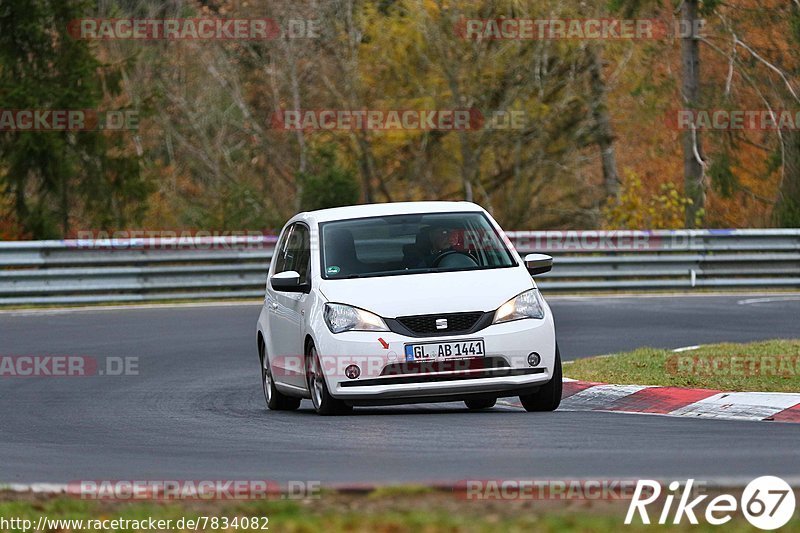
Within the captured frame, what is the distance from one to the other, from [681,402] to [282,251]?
387 centimetres

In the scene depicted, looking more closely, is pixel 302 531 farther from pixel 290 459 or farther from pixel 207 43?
pixel 207 43

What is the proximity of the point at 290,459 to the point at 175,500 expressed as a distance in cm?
156

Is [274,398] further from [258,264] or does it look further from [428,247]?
[258,264]

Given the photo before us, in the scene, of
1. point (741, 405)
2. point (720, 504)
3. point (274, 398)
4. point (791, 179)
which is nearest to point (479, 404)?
point (274, 398)

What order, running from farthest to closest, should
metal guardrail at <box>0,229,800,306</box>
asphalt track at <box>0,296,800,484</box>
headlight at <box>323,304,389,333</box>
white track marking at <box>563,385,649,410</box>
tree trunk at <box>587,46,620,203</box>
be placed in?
tree trunk at <box>587,46,620,203</box> → metal guardrail at <box>0,229,800,306</box> → white track marking at <box>563,385,649,410</box> → headlight at <box>323,304,389,333</box> → asphalt track at <box>0,296,800,484</box>

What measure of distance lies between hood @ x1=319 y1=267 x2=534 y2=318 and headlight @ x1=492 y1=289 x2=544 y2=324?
42 millimetres

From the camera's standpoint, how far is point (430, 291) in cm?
1183

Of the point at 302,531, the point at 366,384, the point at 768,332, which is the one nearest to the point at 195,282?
the point at 768,332

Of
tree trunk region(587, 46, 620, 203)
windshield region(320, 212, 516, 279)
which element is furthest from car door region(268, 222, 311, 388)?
tree trunk region(587, 46, 620, 203)

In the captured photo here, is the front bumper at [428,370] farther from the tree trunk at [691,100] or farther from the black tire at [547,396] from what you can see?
the tree trunk at [691,100]

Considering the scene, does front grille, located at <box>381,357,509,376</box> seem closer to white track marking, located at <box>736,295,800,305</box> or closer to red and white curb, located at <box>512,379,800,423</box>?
red and white curb, located at <box>512,379,800,423</box>

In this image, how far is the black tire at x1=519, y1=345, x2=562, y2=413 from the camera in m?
12.0

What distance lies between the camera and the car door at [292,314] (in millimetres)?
12672

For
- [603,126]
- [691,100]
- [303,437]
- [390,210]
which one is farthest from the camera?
[603,126]
